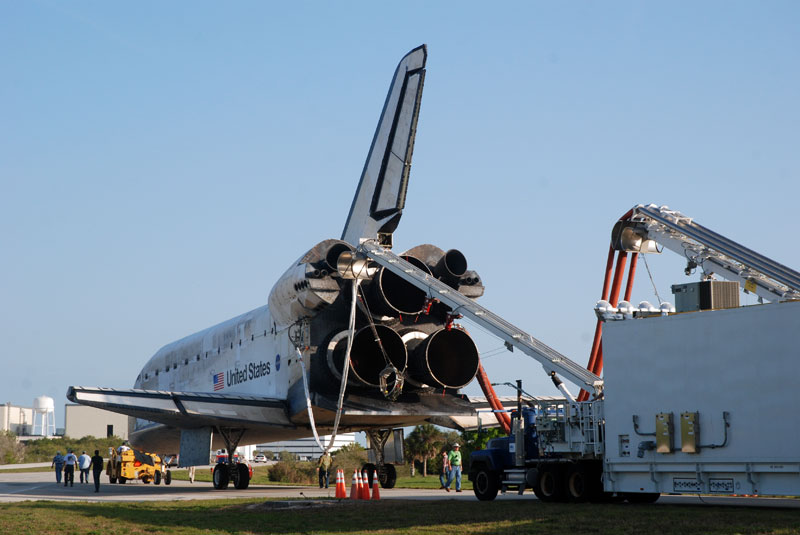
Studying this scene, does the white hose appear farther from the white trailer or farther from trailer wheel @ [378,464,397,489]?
the white trailer

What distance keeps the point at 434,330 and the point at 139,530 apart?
12.1 metres

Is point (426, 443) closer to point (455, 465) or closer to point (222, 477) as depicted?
point (222, 477)

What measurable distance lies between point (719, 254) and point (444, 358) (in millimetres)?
8263

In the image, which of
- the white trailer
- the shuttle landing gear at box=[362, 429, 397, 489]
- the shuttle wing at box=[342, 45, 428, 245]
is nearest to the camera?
the white trailer

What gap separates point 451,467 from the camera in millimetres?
23828

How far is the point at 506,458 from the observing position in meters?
18.7

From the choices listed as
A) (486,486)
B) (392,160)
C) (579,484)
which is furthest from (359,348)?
(579,484)

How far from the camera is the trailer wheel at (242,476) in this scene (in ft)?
84.0

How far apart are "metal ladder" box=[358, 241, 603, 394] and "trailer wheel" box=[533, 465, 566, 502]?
5.31ft

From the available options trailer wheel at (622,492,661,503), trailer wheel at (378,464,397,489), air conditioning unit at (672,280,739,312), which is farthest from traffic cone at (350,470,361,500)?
air conditioning unit at (672,280,739,312)

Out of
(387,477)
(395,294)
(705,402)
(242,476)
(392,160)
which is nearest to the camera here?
(705,402)

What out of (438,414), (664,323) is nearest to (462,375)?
(438,414)

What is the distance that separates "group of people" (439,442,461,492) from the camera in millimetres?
23266

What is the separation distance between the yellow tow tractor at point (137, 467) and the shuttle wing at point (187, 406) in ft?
30.0
